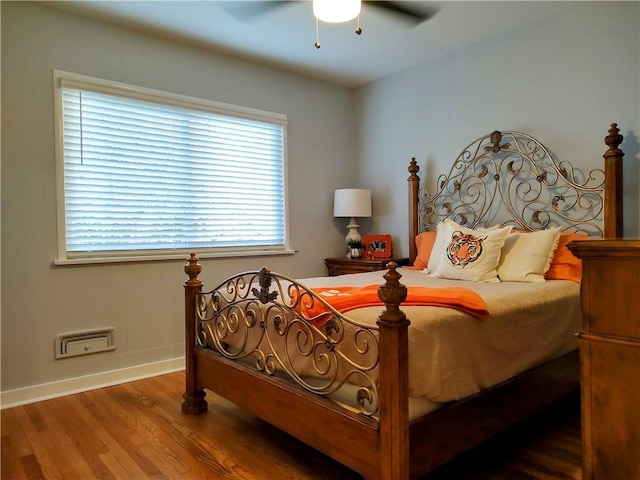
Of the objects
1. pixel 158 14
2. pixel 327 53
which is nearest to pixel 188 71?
pixel 158 14

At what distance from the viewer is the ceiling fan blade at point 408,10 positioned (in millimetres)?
2805

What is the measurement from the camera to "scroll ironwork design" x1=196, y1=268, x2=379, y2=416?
1.60m

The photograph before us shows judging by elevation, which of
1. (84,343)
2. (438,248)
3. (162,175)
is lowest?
(84,343)

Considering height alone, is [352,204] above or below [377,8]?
below

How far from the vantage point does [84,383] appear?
2979 millimetres

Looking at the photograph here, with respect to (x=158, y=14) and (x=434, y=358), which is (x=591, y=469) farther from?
(x=158, y=14)

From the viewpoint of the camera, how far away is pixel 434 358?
5.25 ft

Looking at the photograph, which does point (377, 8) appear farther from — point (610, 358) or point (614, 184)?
point (610, 358)

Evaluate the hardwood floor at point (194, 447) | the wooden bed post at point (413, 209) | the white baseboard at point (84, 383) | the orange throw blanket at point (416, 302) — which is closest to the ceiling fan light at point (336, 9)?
the orange throw blanket at point (416, 302)

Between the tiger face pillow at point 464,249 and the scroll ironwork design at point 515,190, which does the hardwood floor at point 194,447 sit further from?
the scroll ironwork design at point 515,190

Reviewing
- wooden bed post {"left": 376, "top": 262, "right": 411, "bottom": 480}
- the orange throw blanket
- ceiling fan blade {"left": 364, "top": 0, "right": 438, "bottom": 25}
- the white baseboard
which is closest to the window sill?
the white baseboard

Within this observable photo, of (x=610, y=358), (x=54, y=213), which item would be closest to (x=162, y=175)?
(x=54, y=213)

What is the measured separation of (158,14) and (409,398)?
292 cm

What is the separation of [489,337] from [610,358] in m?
0.62
